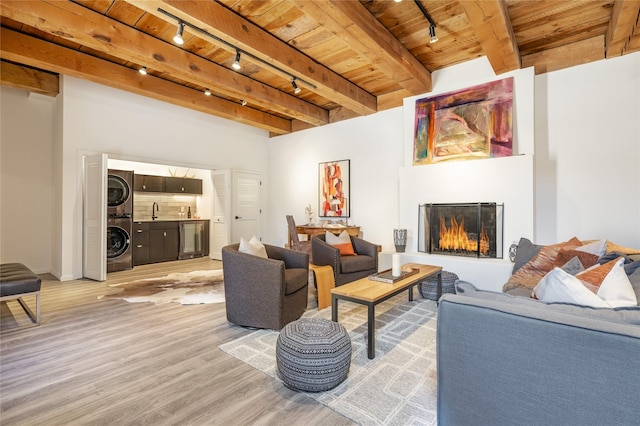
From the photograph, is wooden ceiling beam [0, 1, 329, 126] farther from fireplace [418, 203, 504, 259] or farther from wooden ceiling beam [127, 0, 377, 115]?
fireplace [418, 203, 504, 259]

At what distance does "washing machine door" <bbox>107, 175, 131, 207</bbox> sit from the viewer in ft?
17.5

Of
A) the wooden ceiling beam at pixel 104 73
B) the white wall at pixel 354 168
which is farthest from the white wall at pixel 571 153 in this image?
the wooden ceiling beam at pixel 104 73

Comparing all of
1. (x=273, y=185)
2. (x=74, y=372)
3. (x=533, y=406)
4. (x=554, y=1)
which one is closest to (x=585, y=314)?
(x=533, y=406)

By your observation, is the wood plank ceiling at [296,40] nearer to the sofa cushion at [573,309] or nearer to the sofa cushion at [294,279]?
the sofa cushion at [294,279]

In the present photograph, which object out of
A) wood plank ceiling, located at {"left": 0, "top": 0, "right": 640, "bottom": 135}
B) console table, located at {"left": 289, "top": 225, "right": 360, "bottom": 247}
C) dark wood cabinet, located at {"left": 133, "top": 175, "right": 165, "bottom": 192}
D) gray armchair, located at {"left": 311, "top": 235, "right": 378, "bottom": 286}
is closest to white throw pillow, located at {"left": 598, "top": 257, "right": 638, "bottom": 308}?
wood plank ceiling, located at {"left": 0, "top": 0, "right": 640, "bottom": 135}

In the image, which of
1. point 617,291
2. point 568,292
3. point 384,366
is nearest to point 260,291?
point 384,366

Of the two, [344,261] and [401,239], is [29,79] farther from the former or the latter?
[401,239]

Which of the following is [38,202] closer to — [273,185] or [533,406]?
[273,185]

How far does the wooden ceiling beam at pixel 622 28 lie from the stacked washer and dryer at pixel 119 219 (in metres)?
7.01

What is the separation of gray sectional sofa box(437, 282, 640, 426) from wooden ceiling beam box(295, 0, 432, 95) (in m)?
2.67

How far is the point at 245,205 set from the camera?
7.03m

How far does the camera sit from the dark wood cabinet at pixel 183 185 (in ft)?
22.7

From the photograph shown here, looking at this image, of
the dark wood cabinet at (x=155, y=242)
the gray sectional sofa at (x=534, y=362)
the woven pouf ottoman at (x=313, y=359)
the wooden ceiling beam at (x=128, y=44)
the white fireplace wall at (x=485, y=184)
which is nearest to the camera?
the gray sectional sofa at (x=534, y=362)

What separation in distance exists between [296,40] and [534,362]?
155 inches
